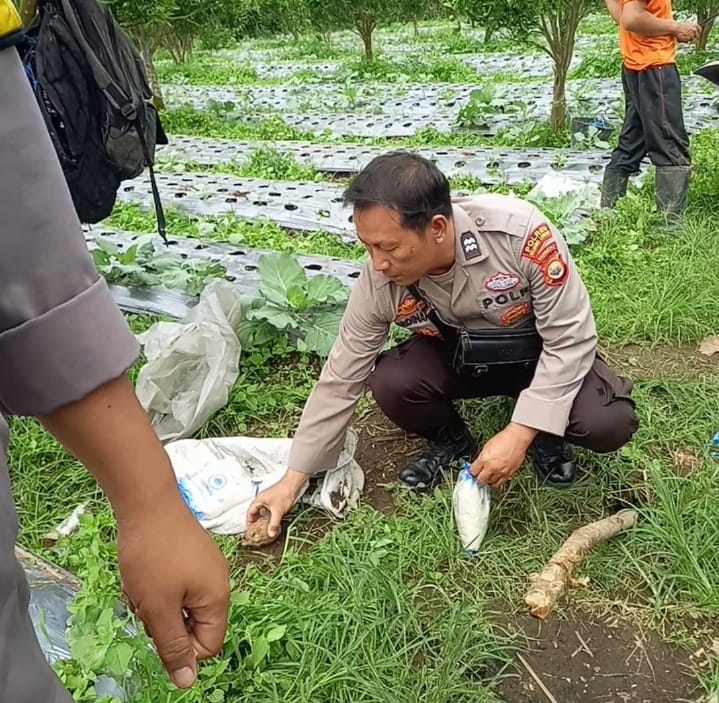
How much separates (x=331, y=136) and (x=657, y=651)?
6.22 m

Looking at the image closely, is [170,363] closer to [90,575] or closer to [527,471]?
[90,575]

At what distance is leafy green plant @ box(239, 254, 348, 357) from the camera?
309cm

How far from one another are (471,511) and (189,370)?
3.99 ft

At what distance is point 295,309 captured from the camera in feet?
10.3

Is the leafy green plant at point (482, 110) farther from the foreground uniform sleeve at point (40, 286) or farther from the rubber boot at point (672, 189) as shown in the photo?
the foreground uniform sleeve at point (40, 286)

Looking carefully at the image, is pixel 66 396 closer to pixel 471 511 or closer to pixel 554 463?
pixel 471 511

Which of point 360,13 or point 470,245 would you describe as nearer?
point 470,245

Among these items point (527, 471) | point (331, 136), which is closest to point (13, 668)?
point (527, 471)

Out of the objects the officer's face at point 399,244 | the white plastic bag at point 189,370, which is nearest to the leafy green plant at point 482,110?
the white plastic bag at point 189,370

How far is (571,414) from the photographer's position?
2.15 metres

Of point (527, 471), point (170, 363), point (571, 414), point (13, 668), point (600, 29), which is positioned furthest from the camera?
point (600, 29)

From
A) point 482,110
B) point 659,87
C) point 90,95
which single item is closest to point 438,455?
point 90,95

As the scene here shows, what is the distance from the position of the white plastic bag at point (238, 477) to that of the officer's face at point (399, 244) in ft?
2.21

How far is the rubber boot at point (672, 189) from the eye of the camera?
4.03m
